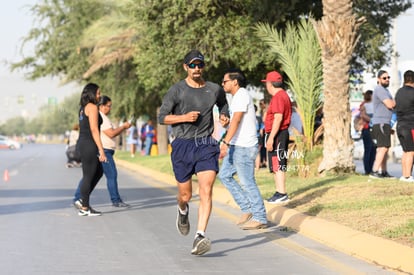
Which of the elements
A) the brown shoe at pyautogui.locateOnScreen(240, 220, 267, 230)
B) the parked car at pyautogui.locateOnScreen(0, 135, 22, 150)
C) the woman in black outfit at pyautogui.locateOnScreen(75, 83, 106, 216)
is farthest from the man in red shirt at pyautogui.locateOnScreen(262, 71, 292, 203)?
the parked car at pyautogui.locateOnScreen(0, 135, 22, 150)

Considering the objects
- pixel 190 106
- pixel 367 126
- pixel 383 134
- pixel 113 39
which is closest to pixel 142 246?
pixel 190 106

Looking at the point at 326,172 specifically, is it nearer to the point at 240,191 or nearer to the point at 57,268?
the point at 240,191

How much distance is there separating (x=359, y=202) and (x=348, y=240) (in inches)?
124

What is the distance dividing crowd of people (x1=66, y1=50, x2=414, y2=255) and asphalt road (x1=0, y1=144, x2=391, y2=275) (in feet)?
1.07

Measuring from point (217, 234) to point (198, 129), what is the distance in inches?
87.4

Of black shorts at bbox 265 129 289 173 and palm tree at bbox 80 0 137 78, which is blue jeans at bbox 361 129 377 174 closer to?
black shorts at bbox 265 129 289 173

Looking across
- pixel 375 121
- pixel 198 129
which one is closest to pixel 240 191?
pixel 198 129

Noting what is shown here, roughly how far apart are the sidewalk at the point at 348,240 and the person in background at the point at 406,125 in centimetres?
352

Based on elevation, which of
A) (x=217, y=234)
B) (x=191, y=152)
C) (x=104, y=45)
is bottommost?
(x=217, y=234)

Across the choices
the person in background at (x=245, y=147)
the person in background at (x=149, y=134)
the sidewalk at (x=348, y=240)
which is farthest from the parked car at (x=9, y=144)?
the person in background at (x=245, y=147)

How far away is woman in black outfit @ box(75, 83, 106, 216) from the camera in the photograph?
1432 centimetres

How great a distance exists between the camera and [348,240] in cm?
1060

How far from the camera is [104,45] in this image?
40.0m

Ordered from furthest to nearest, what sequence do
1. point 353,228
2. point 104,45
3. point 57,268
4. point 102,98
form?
point 104,45 < point 102,98 < point 353,228 < point 57,268
